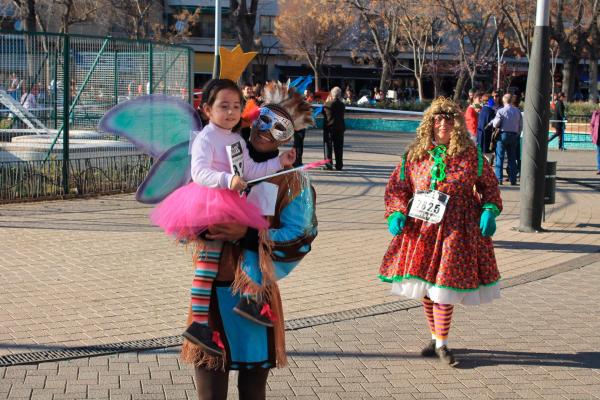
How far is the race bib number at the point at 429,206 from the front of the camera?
19.4ft

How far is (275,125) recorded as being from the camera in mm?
4074

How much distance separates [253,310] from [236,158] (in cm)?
66

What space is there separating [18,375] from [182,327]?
144 cm

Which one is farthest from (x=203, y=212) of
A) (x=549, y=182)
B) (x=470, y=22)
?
(x=470, y=22)

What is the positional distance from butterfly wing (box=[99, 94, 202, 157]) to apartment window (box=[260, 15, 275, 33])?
66.2 metres

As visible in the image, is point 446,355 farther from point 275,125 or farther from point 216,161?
point 216,161

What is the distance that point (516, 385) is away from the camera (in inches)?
223

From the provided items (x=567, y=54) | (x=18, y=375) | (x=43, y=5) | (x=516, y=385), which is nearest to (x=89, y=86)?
(x=18, y=375)

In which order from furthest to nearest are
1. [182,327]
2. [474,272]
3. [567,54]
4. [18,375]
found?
1. [567,54]
2. [182,327]
3. [474,272]
4. [18,375]

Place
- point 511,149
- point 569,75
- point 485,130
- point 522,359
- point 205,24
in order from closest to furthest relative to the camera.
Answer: point 522,359, point 511,149, point 485,130, point 569,75, point 205,24

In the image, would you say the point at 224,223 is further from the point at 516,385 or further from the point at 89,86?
the point at 89,86

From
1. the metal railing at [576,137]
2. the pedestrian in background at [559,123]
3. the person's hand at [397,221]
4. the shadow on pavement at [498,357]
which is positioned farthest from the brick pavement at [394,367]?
the metal railing at [576,137]

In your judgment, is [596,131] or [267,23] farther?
[267,23]

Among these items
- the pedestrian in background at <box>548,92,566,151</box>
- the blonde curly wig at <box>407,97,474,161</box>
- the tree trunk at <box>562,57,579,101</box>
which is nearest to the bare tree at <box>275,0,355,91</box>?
the tree trunk at <box>562,57,579,101</box>
